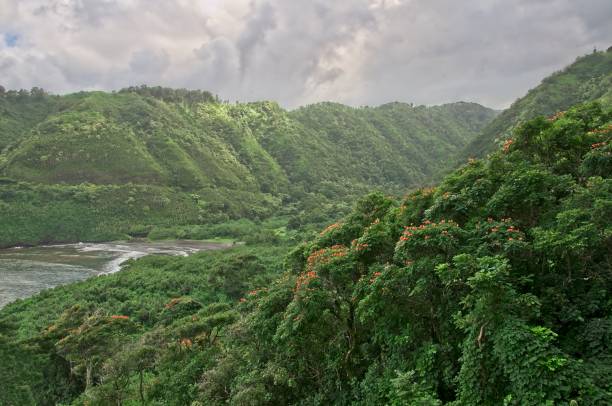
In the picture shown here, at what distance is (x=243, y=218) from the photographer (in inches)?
5423

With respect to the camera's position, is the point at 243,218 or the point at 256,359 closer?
the point at 256,359

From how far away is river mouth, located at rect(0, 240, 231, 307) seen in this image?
2640 inches

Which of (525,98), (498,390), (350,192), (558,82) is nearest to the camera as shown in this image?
(498,390)

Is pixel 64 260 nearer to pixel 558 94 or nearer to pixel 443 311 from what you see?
pixel 443 311

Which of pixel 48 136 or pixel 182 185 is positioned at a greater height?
pixel 48 136

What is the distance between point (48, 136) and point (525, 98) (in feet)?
520

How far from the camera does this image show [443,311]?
39.5ft

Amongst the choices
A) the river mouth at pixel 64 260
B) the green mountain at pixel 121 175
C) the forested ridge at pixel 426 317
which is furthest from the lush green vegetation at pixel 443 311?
the green mountain at pixel 121 175

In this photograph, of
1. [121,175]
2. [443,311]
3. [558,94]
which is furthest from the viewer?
[121,175]

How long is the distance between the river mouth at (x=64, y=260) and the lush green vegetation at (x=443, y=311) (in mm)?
47844

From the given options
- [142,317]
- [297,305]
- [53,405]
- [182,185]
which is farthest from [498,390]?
[182,185]

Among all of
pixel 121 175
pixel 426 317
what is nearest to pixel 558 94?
pixel 121 175

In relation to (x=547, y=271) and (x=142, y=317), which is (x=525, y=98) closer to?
(x=142, y=317)

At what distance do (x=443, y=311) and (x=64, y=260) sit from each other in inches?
3547
